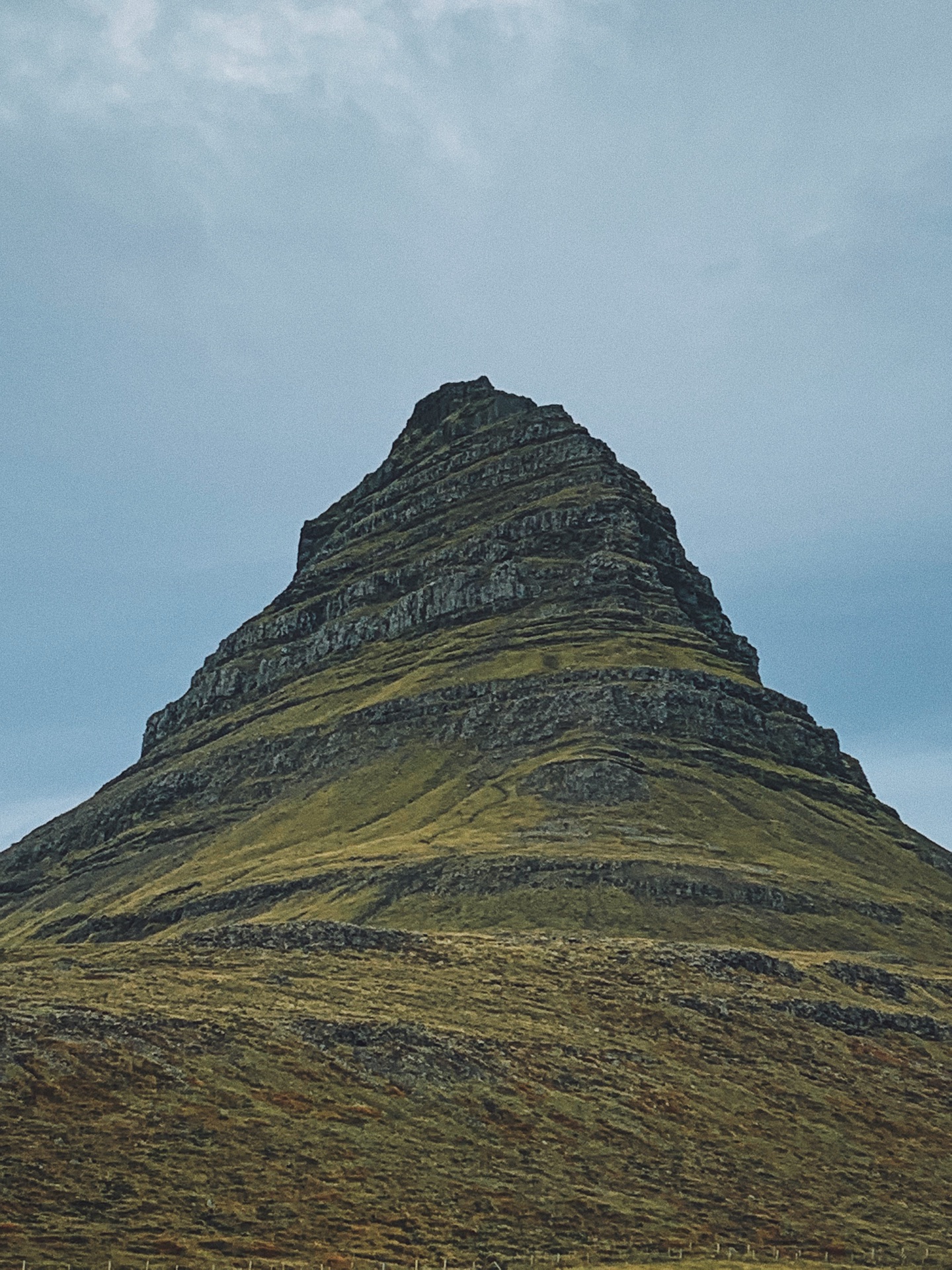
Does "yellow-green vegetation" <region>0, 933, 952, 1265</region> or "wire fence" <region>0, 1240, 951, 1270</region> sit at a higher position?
"yellow-green vegetation" <region>0, 933, 952, 1265</region>

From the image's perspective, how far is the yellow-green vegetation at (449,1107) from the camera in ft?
236

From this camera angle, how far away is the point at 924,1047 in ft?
471

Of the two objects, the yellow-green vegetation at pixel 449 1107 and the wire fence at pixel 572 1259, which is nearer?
the wire fence at pixel 572 1259

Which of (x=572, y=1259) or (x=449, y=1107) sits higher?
(x=449, y=1107)

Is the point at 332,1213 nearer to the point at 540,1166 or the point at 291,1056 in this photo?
the point at 540,1166

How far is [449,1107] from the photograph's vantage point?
96375 millimetres

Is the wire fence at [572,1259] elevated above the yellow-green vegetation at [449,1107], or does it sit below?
below

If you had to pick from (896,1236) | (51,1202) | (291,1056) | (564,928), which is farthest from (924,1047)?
(51,1202)

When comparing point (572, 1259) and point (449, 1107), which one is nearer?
point (572, 1259)

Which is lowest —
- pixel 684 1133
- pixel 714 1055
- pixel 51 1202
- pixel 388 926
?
pixel 51 1202

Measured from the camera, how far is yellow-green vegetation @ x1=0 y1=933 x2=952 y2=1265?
71938mm

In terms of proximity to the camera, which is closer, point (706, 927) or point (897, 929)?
point (706, 927)

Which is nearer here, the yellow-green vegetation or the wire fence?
the wire fence

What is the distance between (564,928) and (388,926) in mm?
28062
